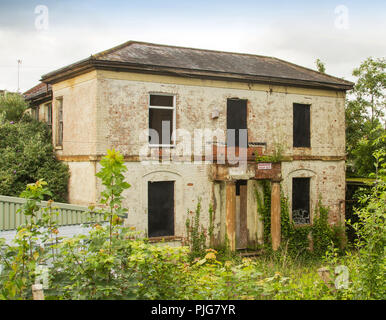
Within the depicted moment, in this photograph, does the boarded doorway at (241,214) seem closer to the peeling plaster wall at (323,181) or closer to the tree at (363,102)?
the peeling plaster wall at (323,181)

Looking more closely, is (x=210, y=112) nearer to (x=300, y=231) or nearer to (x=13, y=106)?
(x=300, y=231)

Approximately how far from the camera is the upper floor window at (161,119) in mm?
14547

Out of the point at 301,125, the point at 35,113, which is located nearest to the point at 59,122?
the point at 35,113

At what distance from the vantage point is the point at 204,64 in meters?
15.9

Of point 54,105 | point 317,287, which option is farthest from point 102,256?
point 54,105

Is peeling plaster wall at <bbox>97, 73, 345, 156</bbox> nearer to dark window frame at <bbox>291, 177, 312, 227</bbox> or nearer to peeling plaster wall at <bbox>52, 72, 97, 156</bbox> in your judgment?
peeling plaster wall at <bbox>52, 72, 97, 156</bbox>

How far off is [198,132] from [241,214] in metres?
3.61

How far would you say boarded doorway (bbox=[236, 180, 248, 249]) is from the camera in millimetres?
16125

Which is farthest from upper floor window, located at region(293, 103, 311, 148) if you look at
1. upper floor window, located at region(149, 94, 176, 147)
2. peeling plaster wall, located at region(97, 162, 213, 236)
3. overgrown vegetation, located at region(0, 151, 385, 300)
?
overgrown vegetation, located at region(0, 151, 385, 300)

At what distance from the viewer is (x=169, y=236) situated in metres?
14.5

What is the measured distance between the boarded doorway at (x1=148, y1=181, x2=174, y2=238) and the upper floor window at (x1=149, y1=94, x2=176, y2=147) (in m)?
1.44

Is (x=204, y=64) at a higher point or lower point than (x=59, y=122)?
higher

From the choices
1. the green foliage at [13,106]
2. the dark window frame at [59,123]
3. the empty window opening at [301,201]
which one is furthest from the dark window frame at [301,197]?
the green foliage at [13,106]

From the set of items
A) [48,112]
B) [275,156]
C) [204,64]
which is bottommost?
[275,156]
